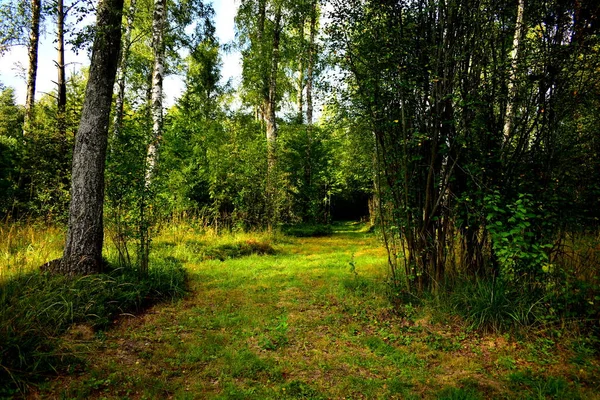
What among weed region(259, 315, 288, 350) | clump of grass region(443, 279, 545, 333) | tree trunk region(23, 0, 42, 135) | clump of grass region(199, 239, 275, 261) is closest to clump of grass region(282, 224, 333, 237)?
clump of grass region(199, 239, 275, 261)

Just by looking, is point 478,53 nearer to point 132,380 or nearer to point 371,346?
point 371,346

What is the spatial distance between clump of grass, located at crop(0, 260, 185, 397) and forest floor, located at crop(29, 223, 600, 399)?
16cm

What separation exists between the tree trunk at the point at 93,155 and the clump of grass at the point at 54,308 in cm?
36

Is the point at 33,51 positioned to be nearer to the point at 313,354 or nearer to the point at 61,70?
the point at 61,70

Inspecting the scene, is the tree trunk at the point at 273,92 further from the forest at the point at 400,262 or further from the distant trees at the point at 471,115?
the distant trees at the point at 471,115

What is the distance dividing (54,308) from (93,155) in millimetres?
2026

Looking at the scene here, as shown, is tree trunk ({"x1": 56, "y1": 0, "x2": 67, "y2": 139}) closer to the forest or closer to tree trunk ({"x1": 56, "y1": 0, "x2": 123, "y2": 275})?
the forest

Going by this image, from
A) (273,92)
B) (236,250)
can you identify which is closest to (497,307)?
(236,250)

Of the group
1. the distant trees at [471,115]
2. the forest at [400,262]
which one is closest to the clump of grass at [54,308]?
the forest at [400,262]

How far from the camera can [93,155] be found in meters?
4.27

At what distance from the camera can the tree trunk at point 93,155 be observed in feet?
13.6

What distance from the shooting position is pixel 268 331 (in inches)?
149

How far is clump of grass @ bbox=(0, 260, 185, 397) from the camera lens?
8.42 feet

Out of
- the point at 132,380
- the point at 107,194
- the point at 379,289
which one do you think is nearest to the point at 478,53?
the point at 379,289
